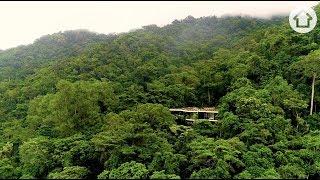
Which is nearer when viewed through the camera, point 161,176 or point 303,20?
point 161,176

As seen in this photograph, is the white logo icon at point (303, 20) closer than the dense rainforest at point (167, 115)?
No

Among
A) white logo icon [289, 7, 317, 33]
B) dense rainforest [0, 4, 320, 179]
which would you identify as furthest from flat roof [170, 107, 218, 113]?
white logo icon [289, 7, 317, 33]

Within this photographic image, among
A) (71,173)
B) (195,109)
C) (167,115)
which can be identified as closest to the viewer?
(71,173)

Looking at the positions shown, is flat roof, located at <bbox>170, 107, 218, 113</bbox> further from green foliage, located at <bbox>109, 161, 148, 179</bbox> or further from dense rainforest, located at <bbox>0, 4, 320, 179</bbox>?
green foliage, located at <bbox>109, 161, 148, 179</bbox>

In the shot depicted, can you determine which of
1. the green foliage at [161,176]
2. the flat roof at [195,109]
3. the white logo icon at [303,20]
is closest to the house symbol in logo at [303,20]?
the white logo icon at [303,20]

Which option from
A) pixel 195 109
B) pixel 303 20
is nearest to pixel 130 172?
pixel 195 109

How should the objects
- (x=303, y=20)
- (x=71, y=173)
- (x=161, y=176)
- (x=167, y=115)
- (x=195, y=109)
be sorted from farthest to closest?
(x=303, y=20)
(x=195, y=109)
(x=167, y=115)
(x=71, y=173)
(x=161, y=176)

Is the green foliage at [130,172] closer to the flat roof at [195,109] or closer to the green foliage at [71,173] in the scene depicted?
the green foliage at [71,173]

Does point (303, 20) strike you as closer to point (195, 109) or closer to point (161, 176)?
point (195, 109)
